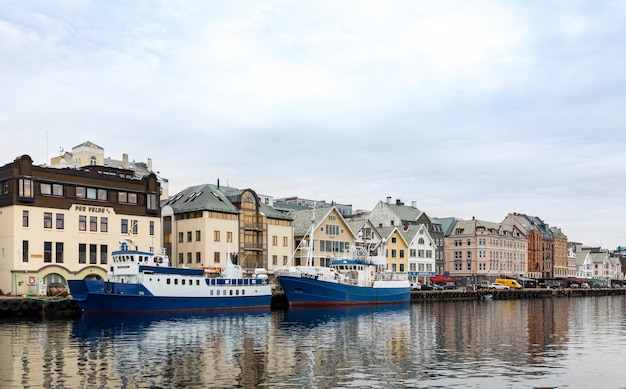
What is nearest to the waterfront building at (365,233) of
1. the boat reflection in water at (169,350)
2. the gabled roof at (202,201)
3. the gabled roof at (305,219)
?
the gabled roof at (305,219)

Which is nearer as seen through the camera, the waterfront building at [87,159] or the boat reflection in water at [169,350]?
the boat reflection in water at [169,350]

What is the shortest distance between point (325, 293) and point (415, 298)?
2605 centimetres

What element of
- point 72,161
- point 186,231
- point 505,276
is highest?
point 72,161

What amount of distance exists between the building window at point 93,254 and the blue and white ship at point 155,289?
414 inches

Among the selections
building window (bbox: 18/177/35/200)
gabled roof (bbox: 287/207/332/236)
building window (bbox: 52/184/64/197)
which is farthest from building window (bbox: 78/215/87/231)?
gabled roof (bbox: 287/207/332/236)

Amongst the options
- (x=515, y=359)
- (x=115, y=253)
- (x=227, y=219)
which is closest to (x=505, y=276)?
(x=227, y=219)

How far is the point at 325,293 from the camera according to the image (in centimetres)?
7988

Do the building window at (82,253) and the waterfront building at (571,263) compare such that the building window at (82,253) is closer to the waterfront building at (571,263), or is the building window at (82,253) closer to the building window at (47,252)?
the building window at (47,252)

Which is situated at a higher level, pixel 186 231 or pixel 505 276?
pixel 186 231

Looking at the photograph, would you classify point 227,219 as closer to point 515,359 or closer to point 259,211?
point 259,211

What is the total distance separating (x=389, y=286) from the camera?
8988 cm

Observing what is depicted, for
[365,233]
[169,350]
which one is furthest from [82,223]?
[365,233]

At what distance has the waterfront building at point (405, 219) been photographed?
131 meters

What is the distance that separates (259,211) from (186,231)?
10.9 m
